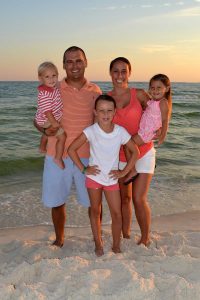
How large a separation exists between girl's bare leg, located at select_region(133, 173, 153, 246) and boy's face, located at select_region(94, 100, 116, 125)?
0.82 metres

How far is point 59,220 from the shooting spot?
466 cm

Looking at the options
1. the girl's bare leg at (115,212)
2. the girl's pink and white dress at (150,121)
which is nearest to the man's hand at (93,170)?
the girl's bare leg at (115,212)

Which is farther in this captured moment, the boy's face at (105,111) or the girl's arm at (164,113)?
the girl's arm at (164,113)

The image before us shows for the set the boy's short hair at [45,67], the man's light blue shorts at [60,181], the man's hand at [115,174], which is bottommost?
the man's light blue shorts at [60,181]

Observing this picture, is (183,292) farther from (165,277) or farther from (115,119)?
(115,119)

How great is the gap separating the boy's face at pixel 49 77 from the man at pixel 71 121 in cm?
14

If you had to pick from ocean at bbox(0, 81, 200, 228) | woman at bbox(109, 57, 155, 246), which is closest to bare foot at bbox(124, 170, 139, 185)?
woman at bbox(109, 57, 155, 246)

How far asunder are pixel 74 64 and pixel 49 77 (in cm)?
30

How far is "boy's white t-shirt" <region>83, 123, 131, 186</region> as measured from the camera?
395 centimetres

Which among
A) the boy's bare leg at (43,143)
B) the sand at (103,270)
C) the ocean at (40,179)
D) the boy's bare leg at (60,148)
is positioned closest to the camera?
the sand at (103,270)

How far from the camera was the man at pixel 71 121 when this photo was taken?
4.12m

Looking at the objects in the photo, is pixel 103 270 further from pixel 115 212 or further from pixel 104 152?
pixel 104 152

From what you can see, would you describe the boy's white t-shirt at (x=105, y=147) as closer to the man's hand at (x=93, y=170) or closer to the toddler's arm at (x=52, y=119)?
the man's hand at (x=93, y=170)

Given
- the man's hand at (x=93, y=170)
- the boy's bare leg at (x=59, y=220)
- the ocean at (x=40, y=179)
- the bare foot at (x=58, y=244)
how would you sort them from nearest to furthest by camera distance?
the man's hand at (x=93, y=170) → the boy's bare leg at (x=59, y=220) → the bare foot at (x=58, y=244) → the ocean at (x=40, y=179)
